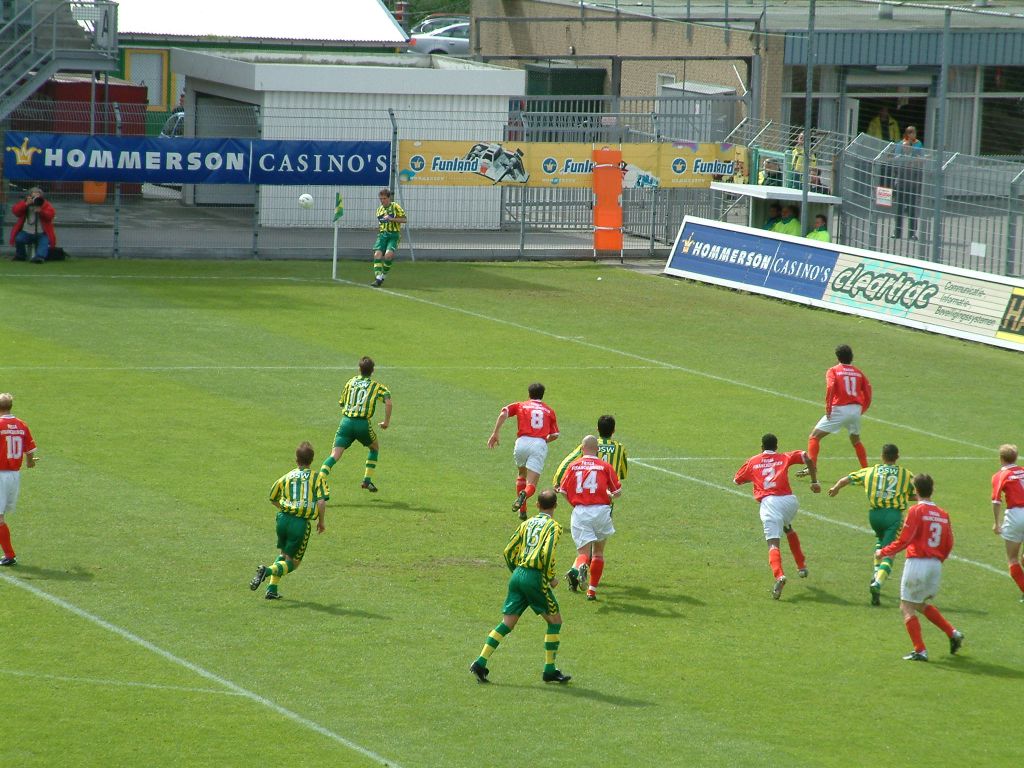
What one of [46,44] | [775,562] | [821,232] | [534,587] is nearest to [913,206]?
[821,232]

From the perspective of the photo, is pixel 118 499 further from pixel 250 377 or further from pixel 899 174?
pixel 899 174

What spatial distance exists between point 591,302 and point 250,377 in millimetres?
9800

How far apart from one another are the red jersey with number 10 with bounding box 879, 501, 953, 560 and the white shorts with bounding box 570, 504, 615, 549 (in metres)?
2.89

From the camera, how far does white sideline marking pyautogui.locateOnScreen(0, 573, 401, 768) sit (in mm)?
11086

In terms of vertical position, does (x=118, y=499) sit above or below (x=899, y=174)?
below

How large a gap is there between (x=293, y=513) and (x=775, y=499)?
4.75 meters

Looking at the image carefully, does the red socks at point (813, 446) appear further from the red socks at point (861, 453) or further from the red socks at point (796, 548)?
the red socks at point (796, 548)

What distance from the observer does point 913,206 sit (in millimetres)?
33750

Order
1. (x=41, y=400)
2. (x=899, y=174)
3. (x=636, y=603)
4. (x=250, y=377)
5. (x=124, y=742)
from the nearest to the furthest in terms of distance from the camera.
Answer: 1. (x=124, y=742)
2. (x=636, y=603)
3. (x=41, y=400)
4. (x=250, y=377)
5. (x=899, y=174)

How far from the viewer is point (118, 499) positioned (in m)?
17.2

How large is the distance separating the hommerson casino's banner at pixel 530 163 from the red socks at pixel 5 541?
21966 mm

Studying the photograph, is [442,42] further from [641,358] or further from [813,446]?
[813,446]

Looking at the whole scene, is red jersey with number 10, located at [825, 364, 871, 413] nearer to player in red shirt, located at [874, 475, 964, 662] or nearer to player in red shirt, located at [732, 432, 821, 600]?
player in red shirt, located at [732, 432, 821, 600]

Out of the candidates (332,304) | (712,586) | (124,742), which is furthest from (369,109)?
(124,742)
